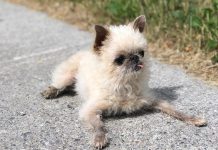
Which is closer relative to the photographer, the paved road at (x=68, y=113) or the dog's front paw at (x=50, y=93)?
the paved road at (x=68, y=113)

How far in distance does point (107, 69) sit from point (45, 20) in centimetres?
484

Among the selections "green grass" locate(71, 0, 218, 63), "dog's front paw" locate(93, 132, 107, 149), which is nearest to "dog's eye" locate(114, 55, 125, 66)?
"dog's front paw" locate(93, 132, 107, 149)

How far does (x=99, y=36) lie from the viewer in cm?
476

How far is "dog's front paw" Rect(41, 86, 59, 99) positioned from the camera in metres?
5.50

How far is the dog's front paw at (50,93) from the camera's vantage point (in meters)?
5.50

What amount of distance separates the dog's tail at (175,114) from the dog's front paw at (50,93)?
1.14m

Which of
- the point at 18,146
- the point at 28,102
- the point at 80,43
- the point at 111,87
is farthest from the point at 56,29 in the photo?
the point at 18,146

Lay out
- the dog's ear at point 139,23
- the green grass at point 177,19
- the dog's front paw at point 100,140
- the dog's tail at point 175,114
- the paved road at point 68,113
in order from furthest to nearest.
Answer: the green grass at point 177,19
the dog's ear at point 139,23
the dog's tail at point 175,114
the paved road at point 68,113
the dog's front paw at point 100,140

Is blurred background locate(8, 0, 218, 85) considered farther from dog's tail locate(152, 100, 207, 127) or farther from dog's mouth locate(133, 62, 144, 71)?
dog's mouth locate(133, 62, 144, 71)

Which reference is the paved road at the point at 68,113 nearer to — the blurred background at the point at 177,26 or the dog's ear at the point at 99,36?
the blurred background at the point at 177,26

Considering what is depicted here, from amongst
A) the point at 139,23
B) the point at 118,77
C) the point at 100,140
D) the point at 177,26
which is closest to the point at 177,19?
the point at 177,26

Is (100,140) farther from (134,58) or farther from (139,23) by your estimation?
(139,23)

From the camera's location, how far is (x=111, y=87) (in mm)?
4840

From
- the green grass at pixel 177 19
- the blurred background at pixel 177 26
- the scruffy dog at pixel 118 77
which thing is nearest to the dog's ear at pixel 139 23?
the scruffy dog at pixel 118 77
